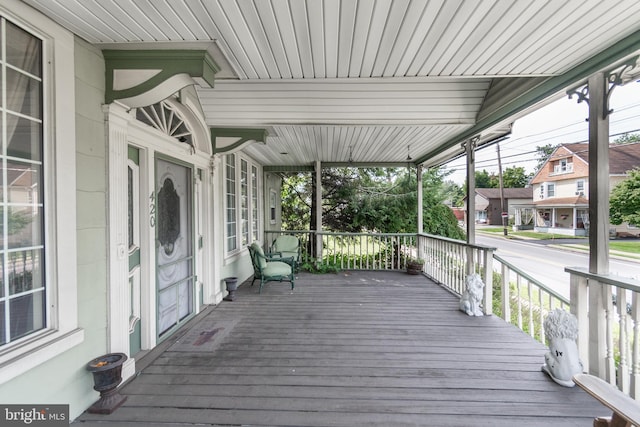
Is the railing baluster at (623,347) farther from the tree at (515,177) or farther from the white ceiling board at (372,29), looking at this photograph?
the tree at (515,177)

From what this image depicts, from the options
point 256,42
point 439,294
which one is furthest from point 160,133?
point 439,294

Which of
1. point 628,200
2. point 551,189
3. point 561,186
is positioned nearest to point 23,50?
point 628,200

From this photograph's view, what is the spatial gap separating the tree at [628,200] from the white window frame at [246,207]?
5.40m

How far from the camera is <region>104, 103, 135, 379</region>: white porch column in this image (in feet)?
6.12

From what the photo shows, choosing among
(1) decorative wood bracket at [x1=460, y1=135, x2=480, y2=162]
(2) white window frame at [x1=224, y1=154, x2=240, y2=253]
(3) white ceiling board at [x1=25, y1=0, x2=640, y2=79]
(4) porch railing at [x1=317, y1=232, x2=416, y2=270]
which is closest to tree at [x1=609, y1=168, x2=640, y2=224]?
(1) decorative wood bracket at [x1=460, y1=135, x2=480, y2=162]

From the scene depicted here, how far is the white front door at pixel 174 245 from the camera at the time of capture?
259cm

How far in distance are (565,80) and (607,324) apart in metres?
2.00

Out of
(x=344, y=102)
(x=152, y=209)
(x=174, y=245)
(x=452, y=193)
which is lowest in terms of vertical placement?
(x=174, y=245)

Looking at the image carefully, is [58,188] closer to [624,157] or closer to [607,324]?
[607,324]

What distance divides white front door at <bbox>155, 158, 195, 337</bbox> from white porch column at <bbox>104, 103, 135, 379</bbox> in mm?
533

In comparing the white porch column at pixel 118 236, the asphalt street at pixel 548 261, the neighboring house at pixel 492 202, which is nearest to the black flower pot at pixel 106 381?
the white porch column at pixel 118 236

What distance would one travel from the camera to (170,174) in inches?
109

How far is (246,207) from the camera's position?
5.28m

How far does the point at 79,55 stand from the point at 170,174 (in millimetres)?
1257
